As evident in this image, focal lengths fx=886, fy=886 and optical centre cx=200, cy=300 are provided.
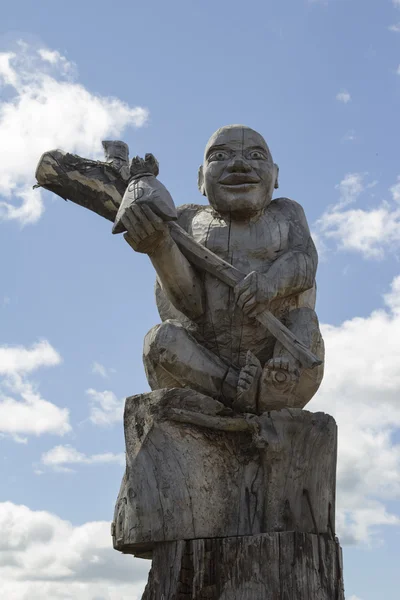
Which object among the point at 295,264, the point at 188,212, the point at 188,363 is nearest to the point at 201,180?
the point at 188,212

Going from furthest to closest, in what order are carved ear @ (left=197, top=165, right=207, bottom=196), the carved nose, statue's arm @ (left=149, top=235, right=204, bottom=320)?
carved ear @ (left=197, top=165, right=207, bottom=196) → the carved nose → statue's arm @ (left=149, top=235, right=204, bottom=320)

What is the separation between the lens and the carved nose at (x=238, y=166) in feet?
21.6

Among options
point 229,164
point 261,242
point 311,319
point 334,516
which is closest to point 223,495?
point 334,516

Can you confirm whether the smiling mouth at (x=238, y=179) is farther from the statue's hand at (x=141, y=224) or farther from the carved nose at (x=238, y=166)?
the statue's hand at (x=141, y=224)

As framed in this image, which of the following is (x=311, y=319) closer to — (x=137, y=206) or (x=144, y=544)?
(x=137, y=206)

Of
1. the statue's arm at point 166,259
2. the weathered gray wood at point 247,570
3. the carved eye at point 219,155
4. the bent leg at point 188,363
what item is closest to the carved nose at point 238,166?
the carved eye at point 219,155

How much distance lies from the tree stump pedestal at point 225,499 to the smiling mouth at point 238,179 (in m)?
1.70

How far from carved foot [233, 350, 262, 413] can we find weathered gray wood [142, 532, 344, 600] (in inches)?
36.0

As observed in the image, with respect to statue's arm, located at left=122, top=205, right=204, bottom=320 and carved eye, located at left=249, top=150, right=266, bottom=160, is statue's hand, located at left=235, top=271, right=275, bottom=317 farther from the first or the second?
carved eye, located at left=249, top=150, right=266, bottom=160

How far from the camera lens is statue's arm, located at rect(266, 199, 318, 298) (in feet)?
20.6

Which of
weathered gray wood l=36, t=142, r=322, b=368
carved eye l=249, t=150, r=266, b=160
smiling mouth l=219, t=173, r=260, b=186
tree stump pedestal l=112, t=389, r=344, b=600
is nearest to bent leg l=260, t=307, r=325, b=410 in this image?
tree stump pedestal l=112, t=389, r=344, b=600

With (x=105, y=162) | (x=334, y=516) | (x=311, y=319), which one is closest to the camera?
(x=334, y=516)

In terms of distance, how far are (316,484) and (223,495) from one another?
0.61 metres

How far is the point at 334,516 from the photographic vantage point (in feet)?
19.4
